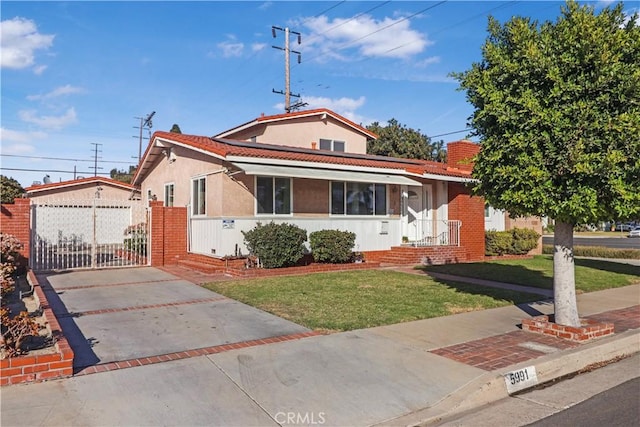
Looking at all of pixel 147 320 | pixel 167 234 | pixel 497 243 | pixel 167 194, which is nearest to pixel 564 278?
pixel 147 320

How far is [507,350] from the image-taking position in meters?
6.36

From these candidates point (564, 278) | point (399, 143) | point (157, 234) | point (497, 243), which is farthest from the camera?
point (399, 143)

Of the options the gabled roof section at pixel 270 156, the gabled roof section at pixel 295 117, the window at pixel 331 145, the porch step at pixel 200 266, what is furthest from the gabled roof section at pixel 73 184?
the porch step at pixel 200 266

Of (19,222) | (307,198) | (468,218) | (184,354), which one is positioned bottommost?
(184,354)

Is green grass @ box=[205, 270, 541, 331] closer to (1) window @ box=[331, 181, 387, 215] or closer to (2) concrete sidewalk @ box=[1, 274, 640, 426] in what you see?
(2) concrete sidewalk @ box=[1, 274, 640, 426]

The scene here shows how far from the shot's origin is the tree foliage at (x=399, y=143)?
141 feet

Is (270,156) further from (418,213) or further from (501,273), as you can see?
(501,273)

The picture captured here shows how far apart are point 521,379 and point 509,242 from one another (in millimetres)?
15154

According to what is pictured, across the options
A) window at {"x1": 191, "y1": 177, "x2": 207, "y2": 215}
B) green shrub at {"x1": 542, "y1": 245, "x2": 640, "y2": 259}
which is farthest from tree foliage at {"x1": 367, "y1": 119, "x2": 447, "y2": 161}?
window at {"x1": 191, "y1": 177, "x2": 207, "y2": 215}

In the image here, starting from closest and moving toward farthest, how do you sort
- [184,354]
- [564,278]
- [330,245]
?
[184,354], [564,278], [330,245]

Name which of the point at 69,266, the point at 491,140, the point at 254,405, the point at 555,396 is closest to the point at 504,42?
the point at 491,140

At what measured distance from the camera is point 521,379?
5.40 metres

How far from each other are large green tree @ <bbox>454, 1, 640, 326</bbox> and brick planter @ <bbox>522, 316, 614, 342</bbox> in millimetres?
174

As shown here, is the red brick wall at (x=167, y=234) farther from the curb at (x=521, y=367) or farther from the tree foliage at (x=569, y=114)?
the curb at (x=521, y=367)
